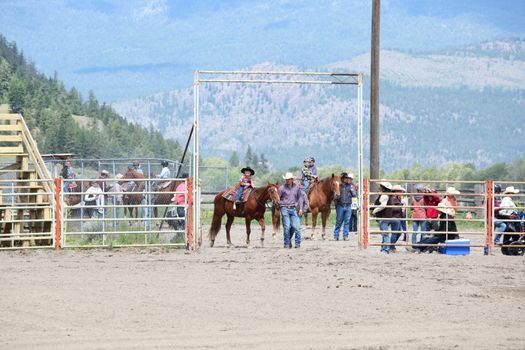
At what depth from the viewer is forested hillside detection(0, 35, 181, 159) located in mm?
89125

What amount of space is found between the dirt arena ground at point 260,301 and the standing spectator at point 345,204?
5.45m

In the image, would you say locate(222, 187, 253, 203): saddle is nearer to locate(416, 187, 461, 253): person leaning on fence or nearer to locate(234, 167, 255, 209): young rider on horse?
locate(234, 167, 255, 209): young rider on horse

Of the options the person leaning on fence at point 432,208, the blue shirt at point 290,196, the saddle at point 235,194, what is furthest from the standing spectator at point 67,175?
the person leaning on fence at point 432,208

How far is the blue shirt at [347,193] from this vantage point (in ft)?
91.7

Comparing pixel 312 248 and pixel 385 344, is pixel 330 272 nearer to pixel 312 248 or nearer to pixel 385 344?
pixel 312 248

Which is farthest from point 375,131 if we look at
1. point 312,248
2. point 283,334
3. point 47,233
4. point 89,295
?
point 283,334

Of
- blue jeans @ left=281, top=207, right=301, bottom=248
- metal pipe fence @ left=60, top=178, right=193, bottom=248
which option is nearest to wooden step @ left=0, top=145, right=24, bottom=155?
metal pipe fence @ left=60, top=178, right=193, bottom=248

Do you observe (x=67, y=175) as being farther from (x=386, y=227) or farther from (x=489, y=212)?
(x=489, y=212)

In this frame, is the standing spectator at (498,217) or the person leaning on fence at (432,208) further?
the person leaning on fence at (432,208)

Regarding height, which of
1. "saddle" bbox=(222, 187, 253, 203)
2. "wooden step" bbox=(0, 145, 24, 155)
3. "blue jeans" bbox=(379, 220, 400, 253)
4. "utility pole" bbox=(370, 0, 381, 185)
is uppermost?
"utility pole" bbox=(370, 0, 381, 185)

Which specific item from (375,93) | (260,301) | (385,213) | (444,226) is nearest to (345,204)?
(375,93)

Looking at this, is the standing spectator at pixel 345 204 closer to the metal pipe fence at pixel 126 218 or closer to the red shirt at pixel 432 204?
the metal pipe fence at pixel 126 218

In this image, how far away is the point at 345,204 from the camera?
27.9m

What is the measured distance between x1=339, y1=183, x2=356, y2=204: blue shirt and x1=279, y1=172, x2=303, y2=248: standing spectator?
3829mm
